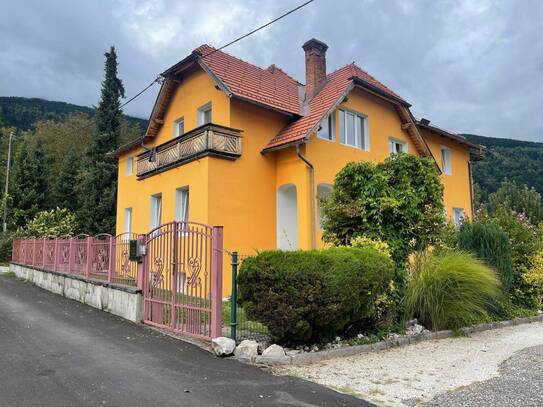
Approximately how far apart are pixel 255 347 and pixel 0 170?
44.8 metres

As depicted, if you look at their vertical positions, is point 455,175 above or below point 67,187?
below

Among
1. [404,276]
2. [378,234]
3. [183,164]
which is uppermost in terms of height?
[183,164]

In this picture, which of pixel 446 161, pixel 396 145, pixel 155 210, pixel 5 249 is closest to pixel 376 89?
pixel 396 145

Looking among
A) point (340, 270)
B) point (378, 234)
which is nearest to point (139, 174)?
point (378, 234)

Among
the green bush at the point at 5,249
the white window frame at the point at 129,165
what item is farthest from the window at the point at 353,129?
the green bush at the point at 5,249

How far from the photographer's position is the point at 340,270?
7273 mm

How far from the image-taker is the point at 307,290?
699 centimetres

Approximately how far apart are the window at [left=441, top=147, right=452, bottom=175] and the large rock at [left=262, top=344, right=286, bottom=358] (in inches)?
748

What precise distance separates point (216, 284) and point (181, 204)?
9279mm

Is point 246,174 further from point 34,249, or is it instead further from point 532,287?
point 34,249

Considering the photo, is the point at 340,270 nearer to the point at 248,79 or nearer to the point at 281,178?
the point at 281,178

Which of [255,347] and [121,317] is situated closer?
[255,347]

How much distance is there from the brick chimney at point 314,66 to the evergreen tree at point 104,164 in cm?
1651

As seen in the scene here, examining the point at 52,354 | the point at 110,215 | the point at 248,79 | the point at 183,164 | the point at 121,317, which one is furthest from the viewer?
the point at 110,215
